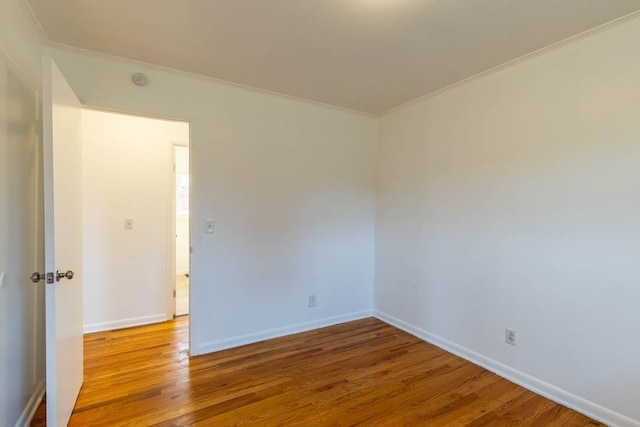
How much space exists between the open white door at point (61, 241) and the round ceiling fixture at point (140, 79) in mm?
484

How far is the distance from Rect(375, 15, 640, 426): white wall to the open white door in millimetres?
2806

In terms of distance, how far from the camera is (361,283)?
12.3 ft

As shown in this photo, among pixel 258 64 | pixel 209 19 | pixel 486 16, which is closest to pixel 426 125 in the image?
pixel 486 16

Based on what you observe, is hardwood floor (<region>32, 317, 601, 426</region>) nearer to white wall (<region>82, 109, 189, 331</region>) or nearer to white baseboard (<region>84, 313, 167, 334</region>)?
white baseboard (<region>84, 313, 167, 334</region>)

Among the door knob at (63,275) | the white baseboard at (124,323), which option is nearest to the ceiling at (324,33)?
the door knob at (63,275)

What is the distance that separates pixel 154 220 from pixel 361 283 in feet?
7.95

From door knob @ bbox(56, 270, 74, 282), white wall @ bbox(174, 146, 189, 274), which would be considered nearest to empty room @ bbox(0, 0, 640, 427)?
door knob @ bbox(56, 270, 74, 282)

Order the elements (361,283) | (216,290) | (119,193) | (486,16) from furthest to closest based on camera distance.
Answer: (361,283) < (119,193) < (216,290) < (486,16)

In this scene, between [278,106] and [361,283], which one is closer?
[278,106]

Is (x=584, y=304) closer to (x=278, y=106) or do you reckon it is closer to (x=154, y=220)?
(x=278, y=106)

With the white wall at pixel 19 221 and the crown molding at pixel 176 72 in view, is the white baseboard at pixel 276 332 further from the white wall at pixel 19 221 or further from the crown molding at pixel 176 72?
the crown molding at pixel 176 72

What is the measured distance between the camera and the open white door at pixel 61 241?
1602 millimetres

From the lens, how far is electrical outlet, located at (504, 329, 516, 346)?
243 centimetres

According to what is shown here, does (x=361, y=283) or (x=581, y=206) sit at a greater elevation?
(x=581, y=206)
